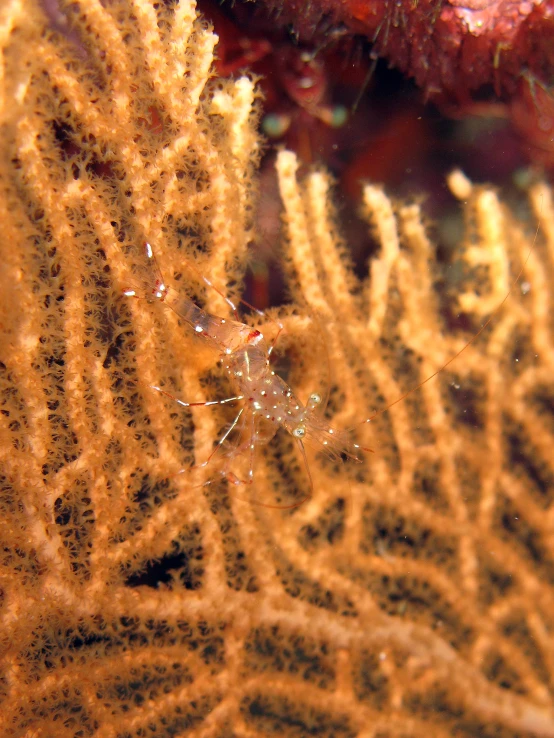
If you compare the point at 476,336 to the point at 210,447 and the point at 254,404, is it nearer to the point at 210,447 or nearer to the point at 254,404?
the point at 254,404

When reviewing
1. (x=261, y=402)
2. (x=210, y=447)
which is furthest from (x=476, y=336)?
(x=210, y=447)

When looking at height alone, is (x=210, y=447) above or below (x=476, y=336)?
below

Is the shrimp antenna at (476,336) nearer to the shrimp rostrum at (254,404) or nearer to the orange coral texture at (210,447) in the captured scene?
the orange coral texture at (210,447)

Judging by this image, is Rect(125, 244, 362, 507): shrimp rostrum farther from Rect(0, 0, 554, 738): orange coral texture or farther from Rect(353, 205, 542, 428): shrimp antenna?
Rect(353, 205, 542, 428): shrimp antenna

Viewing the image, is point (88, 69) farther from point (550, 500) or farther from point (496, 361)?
point (550, 500)

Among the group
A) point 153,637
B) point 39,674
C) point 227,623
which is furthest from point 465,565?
point 39,674

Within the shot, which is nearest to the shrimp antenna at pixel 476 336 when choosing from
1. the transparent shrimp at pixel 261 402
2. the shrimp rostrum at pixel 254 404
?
the transparent shrimp at pixel 261 402
